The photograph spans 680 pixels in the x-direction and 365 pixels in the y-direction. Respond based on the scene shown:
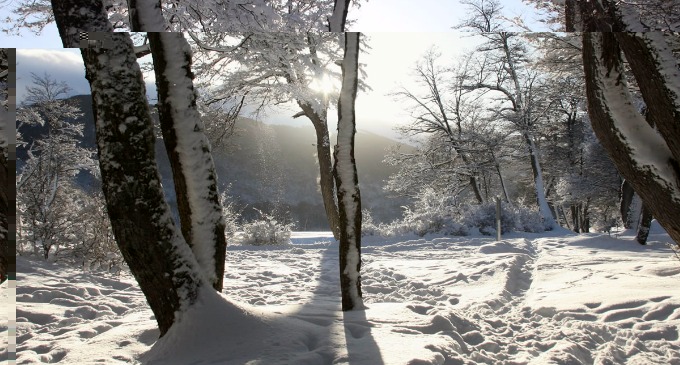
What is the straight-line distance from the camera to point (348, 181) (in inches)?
155

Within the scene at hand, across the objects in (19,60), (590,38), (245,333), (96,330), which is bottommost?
(96,330)

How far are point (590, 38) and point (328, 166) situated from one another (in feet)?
19.4

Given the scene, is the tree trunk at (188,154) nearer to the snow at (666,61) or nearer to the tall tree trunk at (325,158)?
the snow at (666,61)

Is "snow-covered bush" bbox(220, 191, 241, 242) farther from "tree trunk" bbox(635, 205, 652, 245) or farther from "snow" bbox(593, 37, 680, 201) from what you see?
"snow" bbox(593, 37, 680, 201)

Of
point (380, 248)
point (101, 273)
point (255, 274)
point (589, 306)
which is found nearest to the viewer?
point (589, 306)

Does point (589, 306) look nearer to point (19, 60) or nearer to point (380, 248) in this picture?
point (19, 60)

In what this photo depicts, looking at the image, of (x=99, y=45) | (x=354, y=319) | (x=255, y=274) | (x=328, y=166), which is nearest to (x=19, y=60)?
(x=99, y=45)

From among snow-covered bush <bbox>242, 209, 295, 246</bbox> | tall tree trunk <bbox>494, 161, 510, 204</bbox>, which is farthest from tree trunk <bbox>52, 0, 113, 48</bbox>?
tall tree trunk <bbox>494, 161, 510, 204</bbox>

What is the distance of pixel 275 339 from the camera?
2.71m

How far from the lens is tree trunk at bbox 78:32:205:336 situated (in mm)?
2674

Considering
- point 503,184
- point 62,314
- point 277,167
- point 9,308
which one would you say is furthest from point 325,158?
point 503,184

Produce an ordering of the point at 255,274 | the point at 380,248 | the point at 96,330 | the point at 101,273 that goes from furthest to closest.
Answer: the point at 380,248, the point at 255,274, the point at 101,273, the point at 96,330

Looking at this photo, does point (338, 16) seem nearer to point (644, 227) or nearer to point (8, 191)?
point (8, 191)

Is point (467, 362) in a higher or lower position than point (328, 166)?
lower
